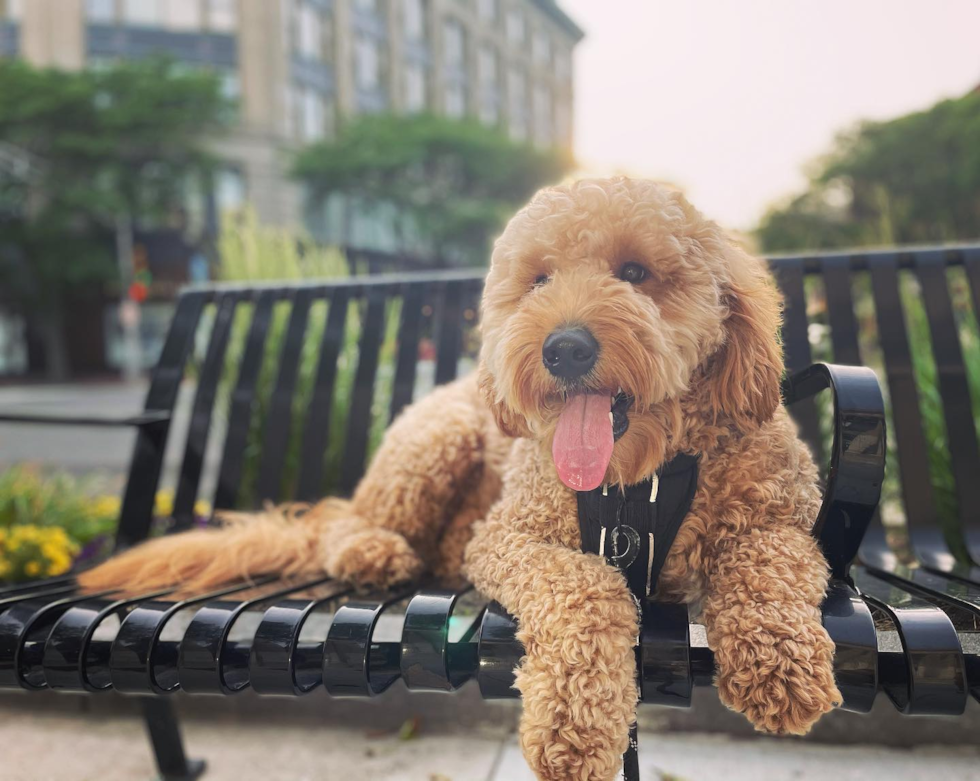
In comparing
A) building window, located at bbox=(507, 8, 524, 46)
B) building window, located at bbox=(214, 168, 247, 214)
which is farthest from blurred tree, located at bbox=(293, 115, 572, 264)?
building window, located at bbox=(507, 8, 524, 46)

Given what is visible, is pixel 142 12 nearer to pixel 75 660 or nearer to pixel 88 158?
pixel 88 158

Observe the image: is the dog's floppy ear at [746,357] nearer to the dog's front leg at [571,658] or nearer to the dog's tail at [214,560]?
the dog's front leg at [571,658]

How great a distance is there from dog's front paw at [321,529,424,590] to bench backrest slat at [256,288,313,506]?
2.97 feet

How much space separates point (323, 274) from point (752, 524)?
12.1ft

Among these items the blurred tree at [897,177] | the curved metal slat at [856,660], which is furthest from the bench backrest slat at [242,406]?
the blurred tree at [897,177]

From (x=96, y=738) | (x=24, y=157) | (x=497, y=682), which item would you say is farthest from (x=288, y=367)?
(x=24, y=157)

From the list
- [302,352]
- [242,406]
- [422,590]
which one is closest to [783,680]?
Result: [422,590]

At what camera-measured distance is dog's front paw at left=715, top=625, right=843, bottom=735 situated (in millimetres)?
1135

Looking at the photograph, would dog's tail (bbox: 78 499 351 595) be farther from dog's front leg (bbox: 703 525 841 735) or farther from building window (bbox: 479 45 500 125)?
building window (bbox: 479 45 500 125)

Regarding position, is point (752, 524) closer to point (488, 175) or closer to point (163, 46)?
point (488, 175)

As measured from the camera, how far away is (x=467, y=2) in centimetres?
4366

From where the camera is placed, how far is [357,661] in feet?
4.45

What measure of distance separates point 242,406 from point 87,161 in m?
28.0

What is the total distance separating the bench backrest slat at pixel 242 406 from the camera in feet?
8.55
